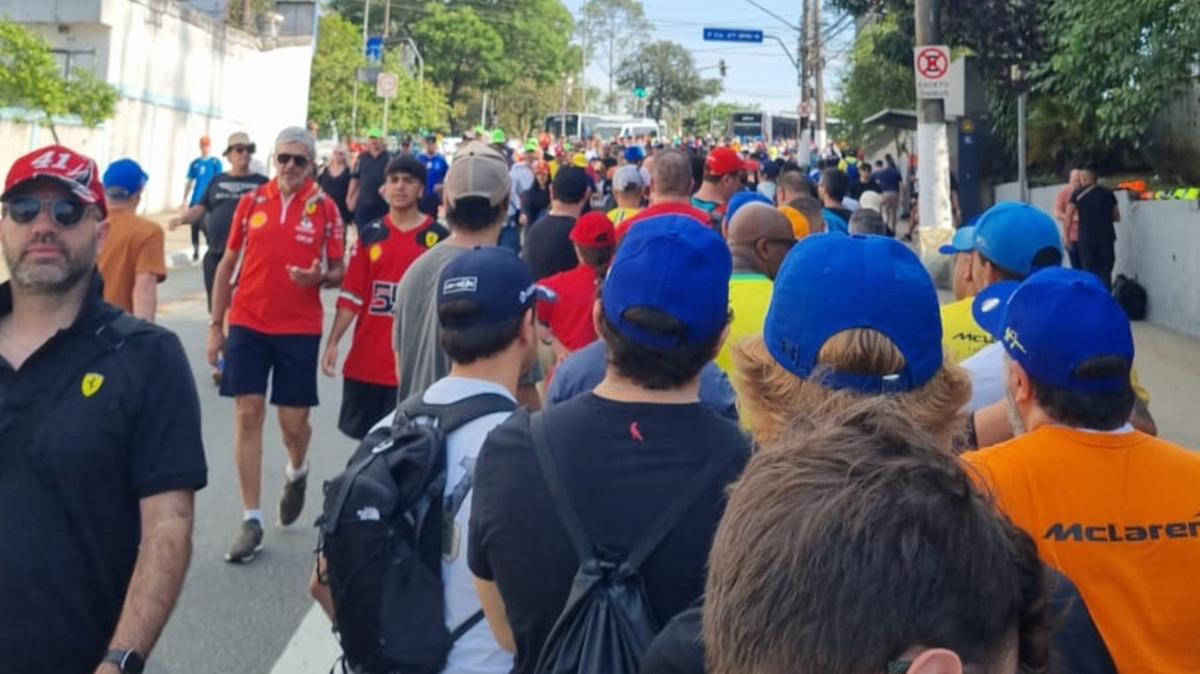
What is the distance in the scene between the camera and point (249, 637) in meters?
5.79

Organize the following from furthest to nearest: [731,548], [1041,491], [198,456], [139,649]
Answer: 1. [198,456]
2. [139,649]
3. [1041,491]
4. [731,548]

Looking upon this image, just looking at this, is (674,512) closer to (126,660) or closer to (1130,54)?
(126,660)

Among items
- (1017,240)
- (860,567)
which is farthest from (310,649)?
(860,567)

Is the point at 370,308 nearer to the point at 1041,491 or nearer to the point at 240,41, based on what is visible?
the point at 1041,491

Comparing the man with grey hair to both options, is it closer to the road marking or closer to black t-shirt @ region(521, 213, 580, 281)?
the road marking

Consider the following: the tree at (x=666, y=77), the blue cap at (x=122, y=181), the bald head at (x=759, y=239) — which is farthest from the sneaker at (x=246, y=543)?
the tree at (x=666, y=77)

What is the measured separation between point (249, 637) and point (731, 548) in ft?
15.9

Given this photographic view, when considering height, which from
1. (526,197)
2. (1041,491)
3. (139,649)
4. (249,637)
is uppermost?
(526,197)

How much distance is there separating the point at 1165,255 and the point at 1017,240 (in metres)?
12.7

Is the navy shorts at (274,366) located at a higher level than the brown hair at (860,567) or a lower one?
higher

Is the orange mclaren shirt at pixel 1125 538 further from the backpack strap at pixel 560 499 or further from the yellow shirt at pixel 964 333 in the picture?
the yellow shirt at pixel 964 333

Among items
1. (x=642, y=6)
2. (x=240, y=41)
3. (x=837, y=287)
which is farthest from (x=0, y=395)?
(x=642, y=6)

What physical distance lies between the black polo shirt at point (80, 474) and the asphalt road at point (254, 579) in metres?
0.10

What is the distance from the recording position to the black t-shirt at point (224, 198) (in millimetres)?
10148
